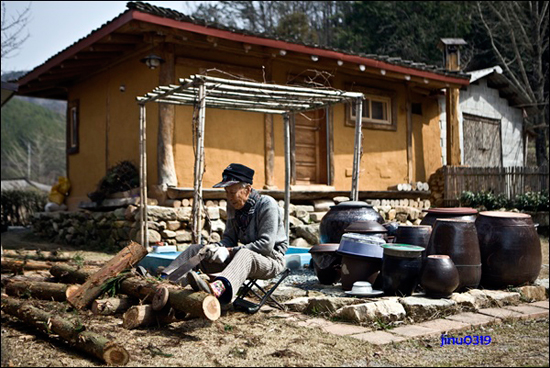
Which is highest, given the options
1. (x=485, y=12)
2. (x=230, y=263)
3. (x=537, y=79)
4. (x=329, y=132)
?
(x=485, y=12)

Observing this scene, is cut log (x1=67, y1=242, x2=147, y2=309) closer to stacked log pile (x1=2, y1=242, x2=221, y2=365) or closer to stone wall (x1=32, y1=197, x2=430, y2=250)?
stacked log pile (x1=2, y1=242, x2=221, y2=365)

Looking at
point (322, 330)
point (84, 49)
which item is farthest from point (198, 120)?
point (84, 49)

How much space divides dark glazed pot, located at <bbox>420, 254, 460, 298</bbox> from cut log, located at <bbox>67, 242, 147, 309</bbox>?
258cm

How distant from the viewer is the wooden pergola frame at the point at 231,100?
6340 mm

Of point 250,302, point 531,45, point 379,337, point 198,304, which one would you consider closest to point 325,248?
point 250,302

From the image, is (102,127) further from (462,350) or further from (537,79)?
(537,79)

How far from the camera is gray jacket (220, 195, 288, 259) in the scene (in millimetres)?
4566

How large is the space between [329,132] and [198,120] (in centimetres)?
560

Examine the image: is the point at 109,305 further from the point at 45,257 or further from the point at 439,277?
the point at 45,257

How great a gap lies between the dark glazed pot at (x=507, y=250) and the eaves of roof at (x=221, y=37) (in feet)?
17.8

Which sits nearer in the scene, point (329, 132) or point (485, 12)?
point (329, 132)

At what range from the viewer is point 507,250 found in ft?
18.1

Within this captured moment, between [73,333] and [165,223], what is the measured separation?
18.0 ft

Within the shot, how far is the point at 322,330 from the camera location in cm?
412
